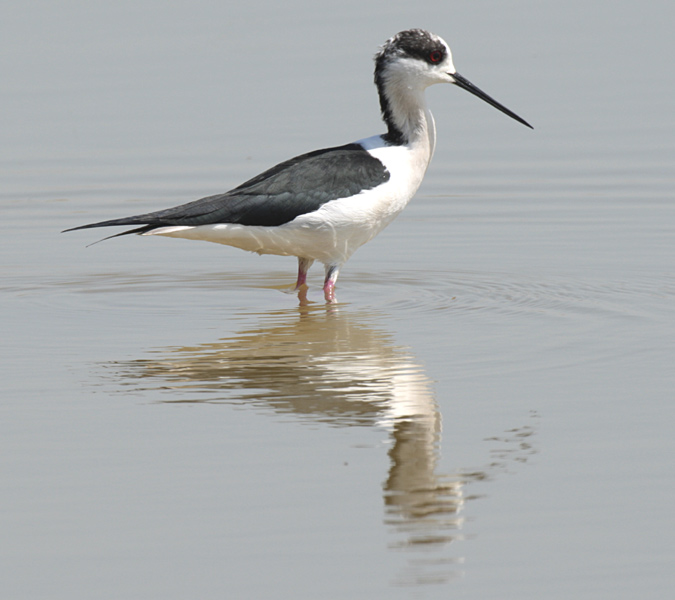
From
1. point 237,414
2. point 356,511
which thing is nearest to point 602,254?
point 237,414

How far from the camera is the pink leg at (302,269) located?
8.83m

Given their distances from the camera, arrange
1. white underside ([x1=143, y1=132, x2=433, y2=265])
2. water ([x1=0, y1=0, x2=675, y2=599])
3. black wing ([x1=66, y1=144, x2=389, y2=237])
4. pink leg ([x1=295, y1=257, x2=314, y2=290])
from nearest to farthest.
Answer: water ([x1=0, y1=0, x2=675, y2=599])
black wing ([x1=66, y1=144, x2=389, y2=237])
white underside ([x1=143, y1=132, x2=433, y2=265])
pink leg ([x1=295, y1=257, x2=314, y2=290])

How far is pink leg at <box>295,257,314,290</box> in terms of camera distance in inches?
348

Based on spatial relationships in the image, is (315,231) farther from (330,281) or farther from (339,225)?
(330,281)

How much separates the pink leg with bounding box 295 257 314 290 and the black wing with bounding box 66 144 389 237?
2.84ft

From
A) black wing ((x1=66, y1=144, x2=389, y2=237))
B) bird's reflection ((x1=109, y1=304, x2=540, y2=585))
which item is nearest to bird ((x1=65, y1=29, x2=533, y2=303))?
black wing ((x1=66, y1=144, x2=389, y2=237))

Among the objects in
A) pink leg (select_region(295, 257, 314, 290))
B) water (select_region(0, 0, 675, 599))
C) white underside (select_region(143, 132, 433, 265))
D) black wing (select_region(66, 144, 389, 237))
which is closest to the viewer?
water (select_region(0, 0, 675, 599))

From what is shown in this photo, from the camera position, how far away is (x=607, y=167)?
12.1 metres

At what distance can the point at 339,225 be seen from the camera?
26.4 ft

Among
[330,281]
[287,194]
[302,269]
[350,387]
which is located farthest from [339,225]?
[350,387]

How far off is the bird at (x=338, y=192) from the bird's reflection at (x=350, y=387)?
1.61 feet

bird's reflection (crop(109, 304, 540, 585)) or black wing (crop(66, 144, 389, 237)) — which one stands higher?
black wing (crop(66, 144, 389, 237))

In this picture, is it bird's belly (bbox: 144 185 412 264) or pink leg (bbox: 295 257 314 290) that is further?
pink leg (bbox: 295 257 314 290)

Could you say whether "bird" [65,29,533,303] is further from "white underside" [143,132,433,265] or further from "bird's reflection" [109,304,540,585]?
"bird's reflection" [109,304,540,585]
